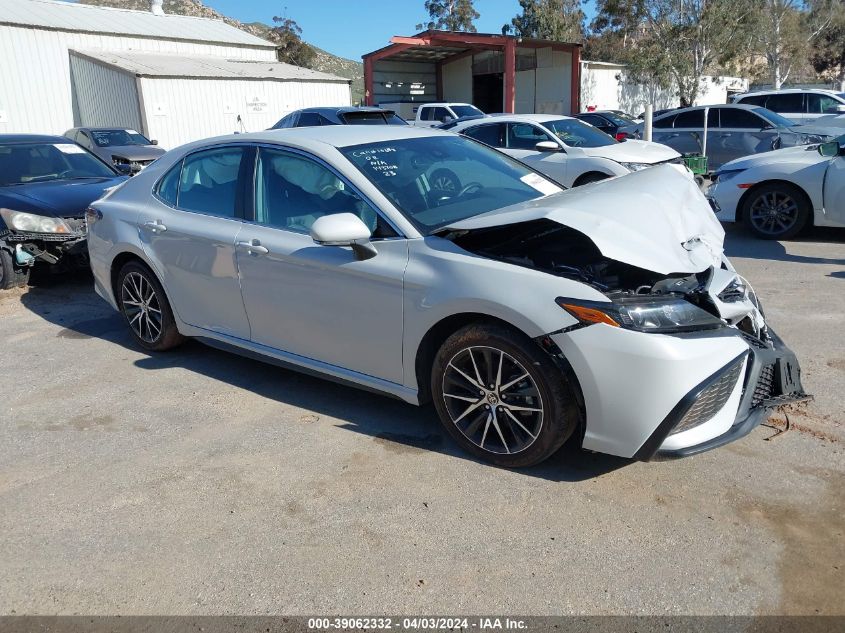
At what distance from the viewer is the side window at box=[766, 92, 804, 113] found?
18594mm

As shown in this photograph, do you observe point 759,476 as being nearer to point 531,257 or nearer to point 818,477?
point 818,477

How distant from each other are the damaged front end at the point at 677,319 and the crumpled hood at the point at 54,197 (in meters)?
5.17

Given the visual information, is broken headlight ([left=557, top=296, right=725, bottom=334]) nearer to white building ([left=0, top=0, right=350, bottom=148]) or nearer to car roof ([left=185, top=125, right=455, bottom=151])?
car roof ([left=185, top=125, right=455, bottom=151])

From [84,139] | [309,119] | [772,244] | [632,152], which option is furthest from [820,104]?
[84,139]

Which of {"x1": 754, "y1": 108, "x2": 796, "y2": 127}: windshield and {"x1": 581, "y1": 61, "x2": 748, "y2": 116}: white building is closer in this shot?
{"x1": 754, "y1": 108, "x2": 796, "y2": 127}: windshield

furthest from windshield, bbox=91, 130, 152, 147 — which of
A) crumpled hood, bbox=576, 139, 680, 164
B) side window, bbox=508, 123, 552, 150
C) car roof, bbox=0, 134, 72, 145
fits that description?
crumpled hood, bbox=576, 139, 680, 164

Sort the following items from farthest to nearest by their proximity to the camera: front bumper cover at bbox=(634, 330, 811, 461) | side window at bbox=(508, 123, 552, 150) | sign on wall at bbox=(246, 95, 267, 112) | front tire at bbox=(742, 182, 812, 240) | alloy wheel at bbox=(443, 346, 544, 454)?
sign on wall at bbox=(246, 95, 267, 112) → side window at bbox=(508, 123, 552, 150) → front tire at bbox=(742, 182, 812, 240) → alloy wheel at bbox=(443, 346, 544, 454) → front bumper cover at bbox=(634, 330, 811, 461)

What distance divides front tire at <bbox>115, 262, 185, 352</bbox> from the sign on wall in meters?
23.0

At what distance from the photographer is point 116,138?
1764 cm

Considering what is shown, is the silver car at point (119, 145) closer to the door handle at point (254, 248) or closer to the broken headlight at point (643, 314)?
the door handle at point (254, 248)

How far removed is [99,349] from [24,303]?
2066 mm

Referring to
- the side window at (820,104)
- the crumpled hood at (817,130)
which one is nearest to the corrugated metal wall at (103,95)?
the crumpled hood at (817,130)

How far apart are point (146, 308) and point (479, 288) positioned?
3.03 meters

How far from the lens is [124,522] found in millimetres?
3314
